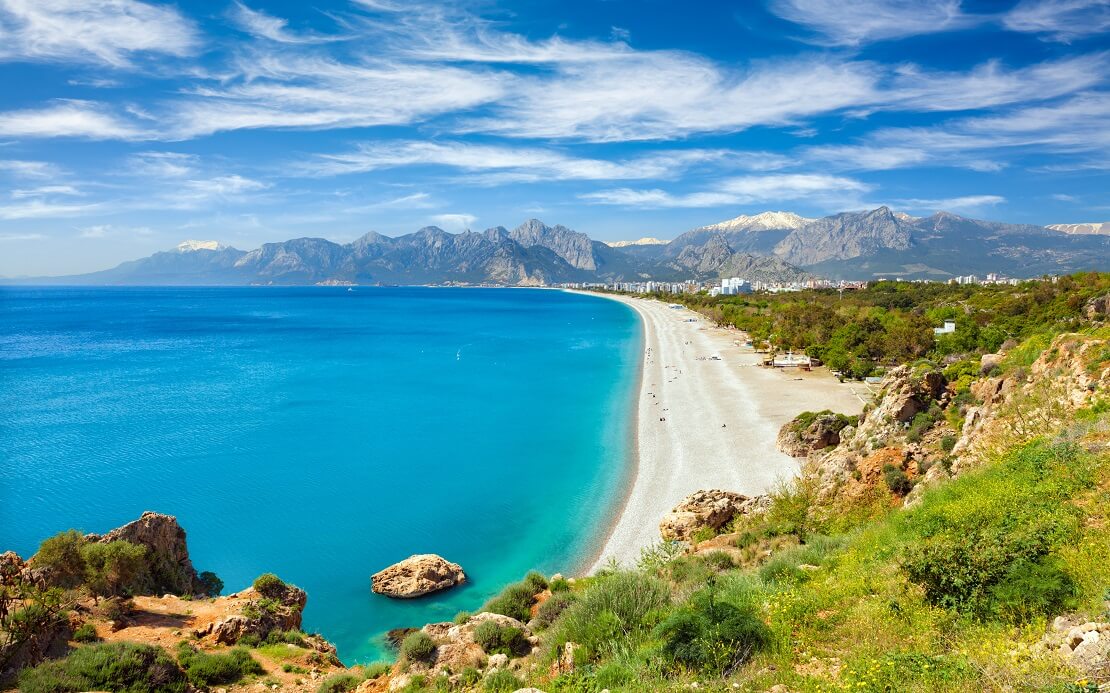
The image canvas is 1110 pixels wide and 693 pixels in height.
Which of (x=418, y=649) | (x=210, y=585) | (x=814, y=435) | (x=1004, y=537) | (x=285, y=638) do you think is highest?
(x=1004, y=537)

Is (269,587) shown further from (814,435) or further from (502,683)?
(814,435)

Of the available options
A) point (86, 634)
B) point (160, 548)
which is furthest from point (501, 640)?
point (160, 548)

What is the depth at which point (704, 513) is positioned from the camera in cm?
2067

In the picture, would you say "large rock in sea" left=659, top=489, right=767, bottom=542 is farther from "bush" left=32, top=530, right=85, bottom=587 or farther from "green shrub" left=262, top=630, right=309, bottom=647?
"bush" left=32, top=530, right=85, bottom=587

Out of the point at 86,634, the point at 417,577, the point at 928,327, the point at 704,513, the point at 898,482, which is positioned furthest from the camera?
the point at 928,327

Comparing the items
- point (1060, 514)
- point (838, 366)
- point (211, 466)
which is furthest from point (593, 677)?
point (838, 366)

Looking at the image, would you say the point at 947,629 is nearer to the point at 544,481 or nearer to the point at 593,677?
the point at 593,677

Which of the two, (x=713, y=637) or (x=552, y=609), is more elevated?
(x=713, y=637)

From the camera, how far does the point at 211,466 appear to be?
112ft

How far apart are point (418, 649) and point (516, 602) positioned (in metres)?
3.93

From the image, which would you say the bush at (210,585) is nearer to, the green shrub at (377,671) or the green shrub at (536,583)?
the green shrub at (377,671)

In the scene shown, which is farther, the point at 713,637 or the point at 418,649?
the point at 418,649

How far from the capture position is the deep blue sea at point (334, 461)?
23.3 meters

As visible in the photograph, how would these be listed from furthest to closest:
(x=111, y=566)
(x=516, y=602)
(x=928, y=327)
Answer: (x=928, y=327) → (x=516, y=602) → (x=111, y=566)
